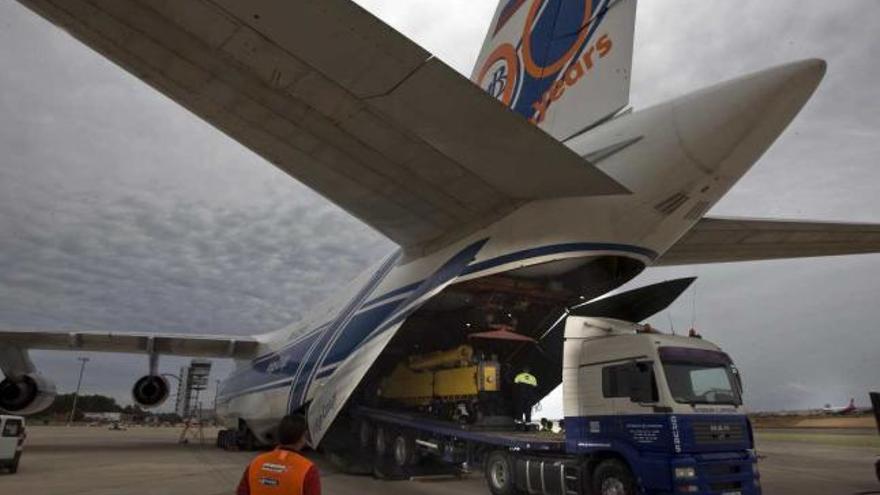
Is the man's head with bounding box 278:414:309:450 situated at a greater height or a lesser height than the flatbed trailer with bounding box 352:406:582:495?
greater

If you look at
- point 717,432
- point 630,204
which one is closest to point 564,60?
point 630,204

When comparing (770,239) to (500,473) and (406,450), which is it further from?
(406,450)

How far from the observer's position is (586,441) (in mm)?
Answer: 8383

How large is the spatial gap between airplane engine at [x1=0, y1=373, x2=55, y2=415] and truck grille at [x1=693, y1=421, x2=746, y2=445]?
18.9 m

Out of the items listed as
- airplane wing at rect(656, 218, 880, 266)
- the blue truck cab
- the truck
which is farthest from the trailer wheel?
airplane wing at rect(656, 218, 880, 266)

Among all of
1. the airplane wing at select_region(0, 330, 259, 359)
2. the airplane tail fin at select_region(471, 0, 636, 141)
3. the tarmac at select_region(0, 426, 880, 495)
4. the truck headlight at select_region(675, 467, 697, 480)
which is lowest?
the tarmac at select_region(0, 426, 880, 495)

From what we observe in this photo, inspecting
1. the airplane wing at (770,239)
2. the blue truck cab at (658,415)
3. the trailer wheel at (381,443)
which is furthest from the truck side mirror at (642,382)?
the trailer wheel at (381,443)

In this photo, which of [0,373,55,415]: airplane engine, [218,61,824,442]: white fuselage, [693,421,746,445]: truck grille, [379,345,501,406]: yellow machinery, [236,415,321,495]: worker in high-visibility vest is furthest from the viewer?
[0,373,55,415]: airplane engine

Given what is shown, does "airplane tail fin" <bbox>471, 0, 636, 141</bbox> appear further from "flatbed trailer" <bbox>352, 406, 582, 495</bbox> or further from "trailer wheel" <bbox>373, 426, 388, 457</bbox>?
"trailer wheel" <bbox>373, 426, 388, 457</bbox>

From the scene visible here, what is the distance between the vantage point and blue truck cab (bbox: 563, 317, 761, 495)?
744 centimetres

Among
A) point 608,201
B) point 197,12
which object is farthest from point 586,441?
point 197,12

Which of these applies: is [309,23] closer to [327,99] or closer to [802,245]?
[327,99]

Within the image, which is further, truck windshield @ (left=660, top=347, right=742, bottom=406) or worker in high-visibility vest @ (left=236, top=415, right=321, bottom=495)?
truck windshield @ (left=660, top=347, right=742, bottom=406)

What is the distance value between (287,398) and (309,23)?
1137 centimetres
